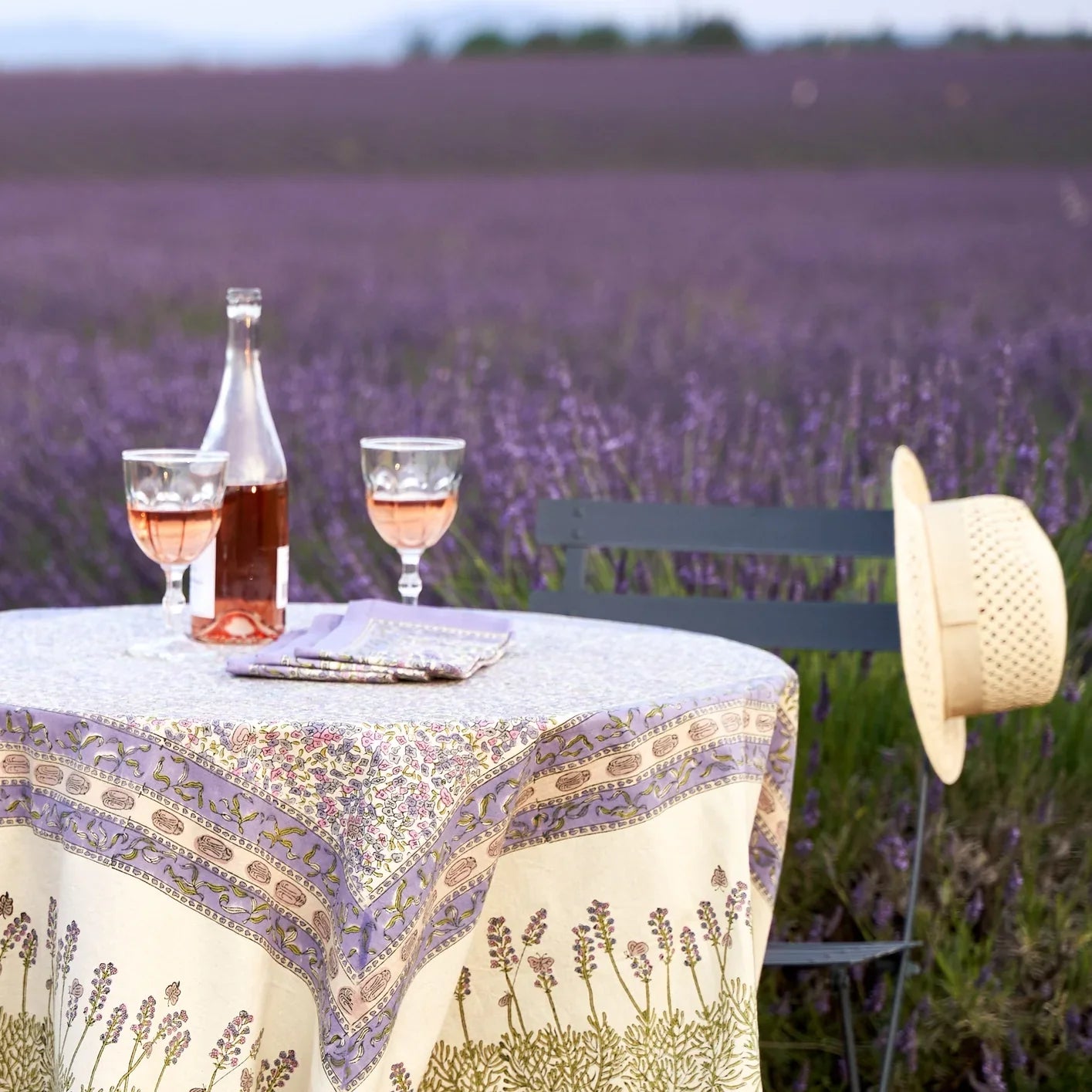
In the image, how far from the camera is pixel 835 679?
223 cm

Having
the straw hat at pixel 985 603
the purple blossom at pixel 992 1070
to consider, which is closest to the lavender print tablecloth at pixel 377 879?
the straw hat at pixel 985 603

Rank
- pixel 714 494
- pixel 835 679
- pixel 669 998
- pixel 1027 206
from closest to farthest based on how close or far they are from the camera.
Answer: pixel 669 998 < pixel 835 679 < pixel 714 494 < pixel 1027 206

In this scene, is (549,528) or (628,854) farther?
(549,528)

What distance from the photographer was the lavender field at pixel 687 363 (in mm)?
2076

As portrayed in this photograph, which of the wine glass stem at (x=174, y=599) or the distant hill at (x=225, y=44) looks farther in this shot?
the distant hill at (x=225, y=44)

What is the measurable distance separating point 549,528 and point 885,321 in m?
2.10

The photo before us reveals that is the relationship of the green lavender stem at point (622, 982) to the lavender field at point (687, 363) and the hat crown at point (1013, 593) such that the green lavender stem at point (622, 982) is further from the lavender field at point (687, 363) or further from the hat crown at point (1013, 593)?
the lavender field at point (687, 363)

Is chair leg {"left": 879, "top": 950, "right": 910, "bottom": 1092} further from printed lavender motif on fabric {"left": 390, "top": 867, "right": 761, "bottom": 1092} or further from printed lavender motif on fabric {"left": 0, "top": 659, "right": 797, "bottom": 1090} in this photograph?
printed lavender motif on fabric {"left": 0, "top": 659, "right": 797, "bottom": 1090}

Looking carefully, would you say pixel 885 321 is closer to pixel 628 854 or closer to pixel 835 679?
pixel 835 679

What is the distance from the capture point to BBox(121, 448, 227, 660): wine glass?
124 cm

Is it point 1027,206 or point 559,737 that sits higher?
point 1027,206

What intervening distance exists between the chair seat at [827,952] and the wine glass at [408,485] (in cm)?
58

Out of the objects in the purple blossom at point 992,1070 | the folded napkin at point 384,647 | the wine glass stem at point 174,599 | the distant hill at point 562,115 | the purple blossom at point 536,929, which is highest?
the distant hill at point 562,115

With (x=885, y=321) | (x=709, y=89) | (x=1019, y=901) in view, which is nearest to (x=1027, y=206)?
(x=885, y=321)
